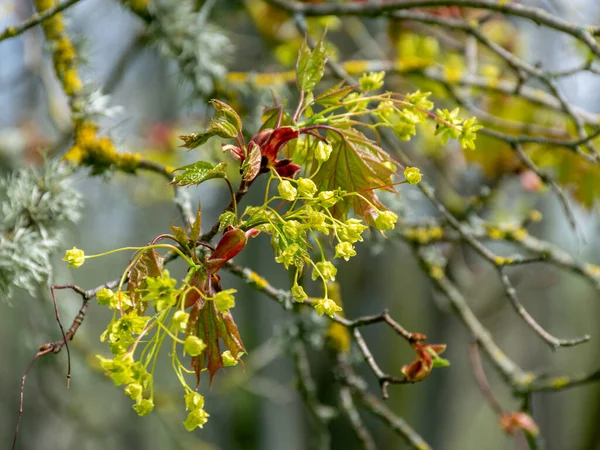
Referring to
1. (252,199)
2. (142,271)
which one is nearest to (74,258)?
(142,271)

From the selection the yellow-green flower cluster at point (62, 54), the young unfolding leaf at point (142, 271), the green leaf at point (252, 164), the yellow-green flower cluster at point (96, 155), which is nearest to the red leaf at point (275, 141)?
the green leaf at point (252, 164)

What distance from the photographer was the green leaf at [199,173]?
1.69ft

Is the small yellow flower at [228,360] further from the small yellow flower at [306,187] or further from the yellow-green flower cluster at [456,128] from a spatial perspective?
the yellow-green flower cluster at [456,128]

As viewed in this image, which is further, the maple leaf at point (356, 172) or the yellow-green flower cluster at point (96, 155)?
the yellow-green flower cluster at point (96, 155)

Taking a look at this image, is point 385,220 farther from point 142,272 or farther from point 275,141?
point 142,272

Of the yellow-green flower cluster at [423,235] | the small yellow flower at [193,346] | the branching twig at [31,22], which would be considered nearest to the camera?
the small yellow flower at [193,346]

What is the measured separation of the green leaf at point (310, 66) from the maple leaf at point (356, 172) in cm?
6

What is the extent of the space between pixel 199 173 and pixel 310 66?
178 mm

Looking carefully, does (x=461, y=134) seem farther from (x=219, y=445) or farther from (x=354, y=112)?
(x=219, y=445)

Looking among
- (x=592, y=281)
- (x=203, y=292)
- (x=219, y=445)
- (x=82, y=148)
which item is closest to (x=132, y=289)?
(x=203, y=292)

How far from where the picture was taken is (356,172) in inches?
23.5

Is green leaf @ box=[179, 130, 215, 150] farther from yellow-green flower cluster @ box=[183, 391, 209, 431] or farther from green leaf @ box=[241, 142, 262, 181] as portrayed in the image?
yellow-green flower cluster @ box=[183, 391, 209, 431]

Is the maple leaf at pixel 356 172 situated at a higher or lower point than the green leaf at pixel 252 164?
lower


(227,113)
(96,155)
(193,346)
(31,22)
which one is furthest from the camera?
(96,155)
